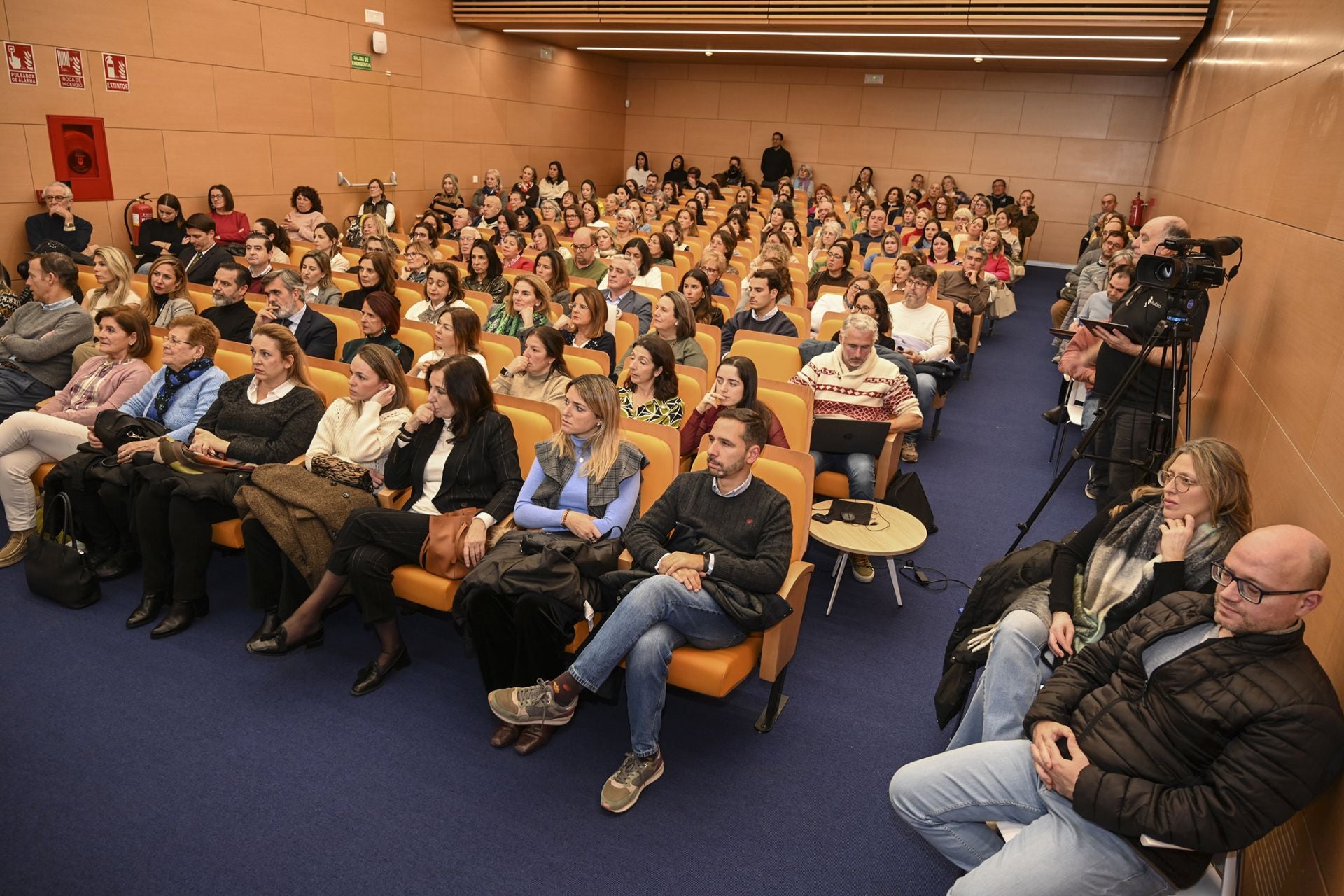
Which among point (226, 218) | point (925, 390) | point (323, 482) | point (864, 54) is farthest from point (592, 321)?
point (864, 54)

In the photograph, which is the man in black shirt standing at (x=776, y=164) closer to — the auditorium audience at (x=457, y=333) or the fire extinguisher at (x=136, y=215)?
the fire extinguisher at (x=136, y=215)

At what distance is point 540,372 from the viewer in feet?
12.4

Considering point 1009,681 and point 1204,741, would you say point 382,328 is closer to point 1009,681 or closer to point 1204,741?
point 1009,681

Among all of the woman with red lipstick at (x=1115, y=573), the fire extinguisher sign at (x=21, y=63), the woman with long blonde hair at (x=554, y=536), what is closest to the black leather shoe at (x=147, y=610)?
Result: the woman with long blonde hair at (x=554, y=536)

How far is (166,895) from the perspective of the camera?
216 cm

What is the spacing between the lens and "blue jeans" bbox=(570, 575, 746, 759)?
8.25 ft

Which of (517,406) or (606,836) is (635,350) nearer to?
(517,406)

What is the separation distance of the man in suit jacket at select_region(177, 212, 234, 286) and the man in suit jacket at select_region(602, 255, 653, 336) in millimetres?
3113

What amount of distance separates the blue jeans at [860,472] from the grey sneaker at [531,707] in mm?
1717

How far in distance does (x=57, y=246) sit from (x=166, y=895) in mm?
6003

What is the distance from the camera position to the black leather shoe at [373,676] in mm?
2951

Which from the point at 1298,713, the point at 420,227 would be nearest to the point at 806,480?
the point at 1298,713

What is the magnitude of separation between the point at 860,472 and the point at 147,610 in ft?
10.2

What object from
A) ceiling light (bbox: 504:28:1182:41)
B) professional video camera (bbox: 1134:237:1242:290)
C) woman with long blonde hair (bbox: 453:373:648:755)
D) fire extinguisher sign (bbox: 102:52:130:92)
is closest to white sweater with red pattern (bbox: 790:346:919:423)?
professional video camera (bbox: 1134:237:1242:290)
